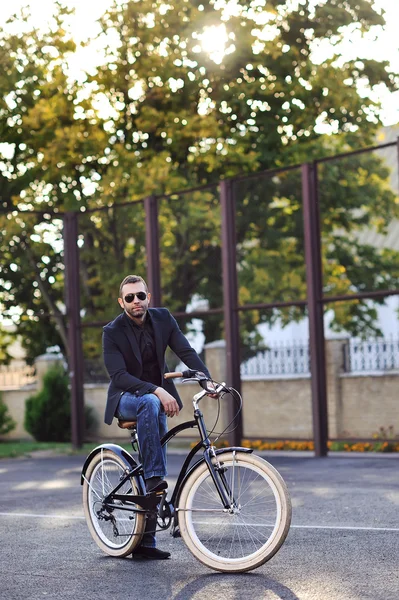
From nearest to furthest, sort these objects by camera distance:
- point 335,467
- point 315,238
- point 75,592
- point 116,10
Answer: point 75,592 → point 335,467 → point 315,238 → point 116,10

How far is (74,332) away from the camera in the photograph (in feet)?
69.5

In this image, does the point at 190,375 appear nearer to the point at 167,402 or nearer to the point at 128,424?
the point at 167,402

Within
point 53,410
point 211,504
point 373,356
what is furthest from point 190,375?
point 53,410

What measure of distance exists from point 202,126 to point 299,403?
20.0 feet

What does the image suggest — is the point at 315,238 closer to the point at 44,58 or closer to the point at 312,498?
the point at 312,498

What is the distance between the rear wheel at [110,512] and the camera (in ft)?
25.3

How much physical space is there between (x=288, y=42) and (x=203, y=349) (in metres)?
7.08

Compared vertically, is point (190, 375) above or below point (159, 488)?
above

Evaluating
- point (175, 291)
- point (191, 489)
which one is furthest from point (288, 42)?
point (191, 489)

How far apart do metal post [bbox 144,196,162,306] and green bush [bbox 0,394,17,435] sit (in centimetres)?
919

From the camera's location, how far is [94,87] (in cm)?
2589

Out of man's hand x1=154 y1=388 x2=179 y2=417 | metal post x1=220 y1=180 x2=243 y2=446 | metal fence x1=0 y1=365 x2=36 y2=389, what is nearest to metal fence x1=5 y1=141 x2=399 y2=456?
metal post x1=220 y1=180 x2=243 y2=446

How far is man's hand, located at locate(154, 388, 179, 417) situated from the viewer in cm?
741

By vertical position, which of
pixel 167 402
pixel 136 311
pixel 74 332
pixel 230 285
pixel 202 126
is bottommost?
pixel 167 402
